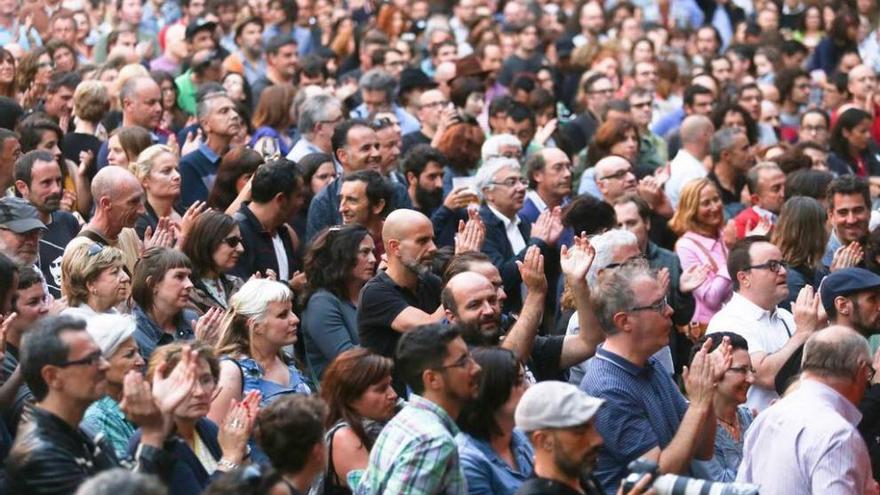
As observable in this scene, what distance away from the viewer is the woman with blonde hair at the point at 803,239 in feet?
33.2

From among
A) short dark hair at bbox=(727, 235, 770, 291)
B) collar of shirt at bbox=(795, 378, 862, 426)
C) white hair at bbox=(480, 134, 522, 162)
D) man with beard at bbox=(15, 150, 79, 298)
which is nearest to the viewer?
collar of shirt at bbox=(795, 378, 862, 426)

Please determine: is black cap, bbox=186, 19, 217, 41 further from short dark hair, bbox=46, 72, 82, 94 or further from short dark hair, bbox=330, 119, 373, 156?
short dark hair, bbox=330, 119, 373, 156

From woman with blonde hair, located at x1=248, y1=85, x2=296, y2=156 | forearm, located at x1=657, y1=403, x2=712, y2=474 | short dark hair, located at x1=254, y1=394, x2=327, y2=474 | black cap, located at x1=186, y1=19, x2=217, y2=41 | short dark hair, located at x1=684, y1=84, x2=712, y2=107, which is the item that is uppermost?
short dark hair, located at x1=254, y1=394, x2=327, y2=474

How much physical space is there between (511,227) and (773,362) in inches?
98.2

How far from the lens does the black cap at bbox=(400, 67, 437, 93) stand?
1493cm

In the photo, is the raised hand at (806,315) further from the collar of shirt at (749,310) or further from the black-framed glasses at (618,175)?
the black-framed glasses at (618,175)

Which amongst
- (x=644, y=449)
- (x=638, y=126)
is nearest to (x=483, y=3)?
(x=638, y=126)

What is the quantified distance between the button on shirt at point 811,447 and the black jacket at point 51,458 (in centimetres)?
240

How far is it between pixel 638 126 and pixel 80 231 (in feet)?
20.1

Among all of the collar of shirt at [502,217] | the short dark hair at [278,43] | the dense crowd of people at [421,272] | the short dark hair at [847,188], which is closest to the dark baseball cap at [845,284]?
the dense crowd of people at [421,272]

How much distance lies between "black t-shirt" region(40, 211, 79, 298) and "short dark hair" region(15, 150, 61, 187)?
0.82 ft

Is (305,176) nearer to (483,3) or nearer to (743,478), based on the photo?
(743,478)

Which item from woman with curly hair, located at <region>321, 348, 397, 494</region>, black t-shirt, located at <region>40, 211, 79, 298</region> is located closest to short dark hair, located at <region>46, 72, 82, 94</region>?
black t-shirt, located at <region>40, 211, 79, 298</region>

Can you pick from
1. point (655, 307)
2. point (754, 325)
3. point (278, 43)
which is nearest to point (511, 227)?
point (754, 325)
